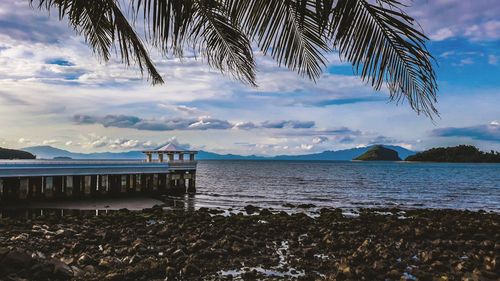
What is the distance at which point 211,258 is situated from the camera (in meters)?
9.78

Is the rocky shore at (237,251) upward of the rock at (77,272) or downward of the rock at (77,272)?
downward

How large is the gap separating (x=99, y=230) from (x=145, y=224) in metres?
1.86

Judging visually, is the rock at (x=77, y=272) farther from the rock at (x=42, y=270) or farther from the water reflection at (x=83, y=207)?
the water reflection at (x=83, y=207)

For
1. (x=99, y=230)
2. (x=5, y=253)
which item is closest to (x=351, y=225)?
(x=99, y=230)

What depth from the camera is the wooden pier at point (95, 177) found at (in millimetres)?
21375

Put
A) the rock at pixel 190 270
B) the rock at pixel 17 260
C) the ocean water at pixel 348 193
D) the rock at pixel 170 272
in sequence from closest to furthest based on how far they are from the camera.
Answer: the rock at pixel 17 260 → the rock at pixel 170 272 → the rock at pixel 190 270 → the ocean water at pixel 348 193

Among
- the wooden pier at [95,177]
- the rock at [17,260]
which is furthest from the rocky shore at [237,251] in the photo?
the wooden pier at [95,177]

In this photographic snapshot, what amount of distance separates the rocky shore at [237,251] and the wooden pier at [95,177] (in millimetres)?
7213

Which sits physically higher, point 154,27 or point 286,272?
point 154,27

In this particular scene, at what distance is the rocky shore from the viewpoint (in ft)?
27.3

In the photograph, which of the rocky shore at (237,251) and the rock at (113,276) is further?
the rocky shore at (237,251)

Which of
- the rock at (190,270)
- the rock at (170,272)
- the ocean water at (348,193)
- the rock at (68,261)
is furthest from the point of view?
the ocean water at (348,193)

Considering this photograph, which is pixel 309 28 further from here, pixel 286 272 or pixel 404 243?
pixel 404 243

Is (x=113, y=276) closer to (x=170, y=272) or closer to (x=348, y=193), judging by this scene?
(x=170, y=272)
